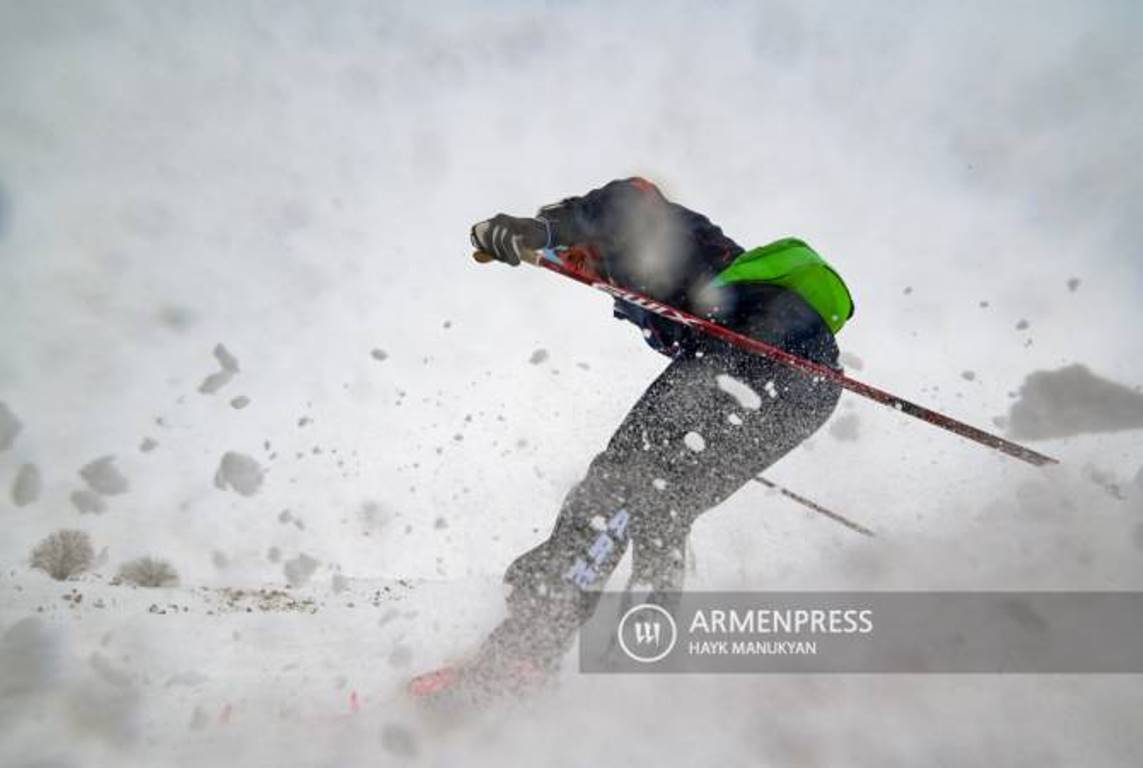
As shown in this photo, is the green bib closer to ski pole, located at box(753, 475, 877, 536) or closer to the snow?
the snow

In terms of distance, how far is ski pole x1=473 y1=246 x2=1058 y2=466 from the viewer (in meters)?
2.79

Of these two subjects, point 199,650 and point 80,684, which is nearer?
point 80,684

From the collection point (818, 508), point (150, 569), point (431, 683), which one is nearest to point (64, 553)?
point (150, 569)

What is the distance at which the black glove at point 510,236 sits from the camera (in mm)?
2949

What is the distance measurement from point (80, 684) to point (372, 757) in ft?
4.26

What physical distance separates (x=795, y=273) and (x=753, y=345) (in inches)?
15.2

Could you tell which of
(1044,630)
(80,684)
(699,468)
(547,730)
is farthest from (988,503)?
(80,684)

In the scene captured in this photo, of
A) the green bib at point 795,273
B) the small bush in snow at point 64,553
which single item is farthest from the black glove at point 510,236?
the small bush in snow at point 64,553

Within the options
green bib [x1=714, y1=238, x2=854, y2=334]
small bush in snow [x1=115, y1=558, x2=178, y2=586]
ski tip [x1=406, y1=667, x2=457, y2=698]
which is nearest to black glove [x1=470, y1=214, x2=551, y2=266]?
green bib [x1=714, y1=238, x2=854, y2=334]

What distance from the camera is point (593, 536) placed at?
264 cm

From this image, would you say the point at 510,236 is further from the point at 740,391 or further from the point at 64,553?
the point at 64,553

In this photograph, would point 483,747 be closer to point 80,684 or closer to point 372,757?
point 372,757

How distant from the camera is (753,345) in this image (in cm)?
277

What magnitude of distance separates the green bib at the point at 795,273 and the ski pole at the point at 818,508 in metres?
1.22
